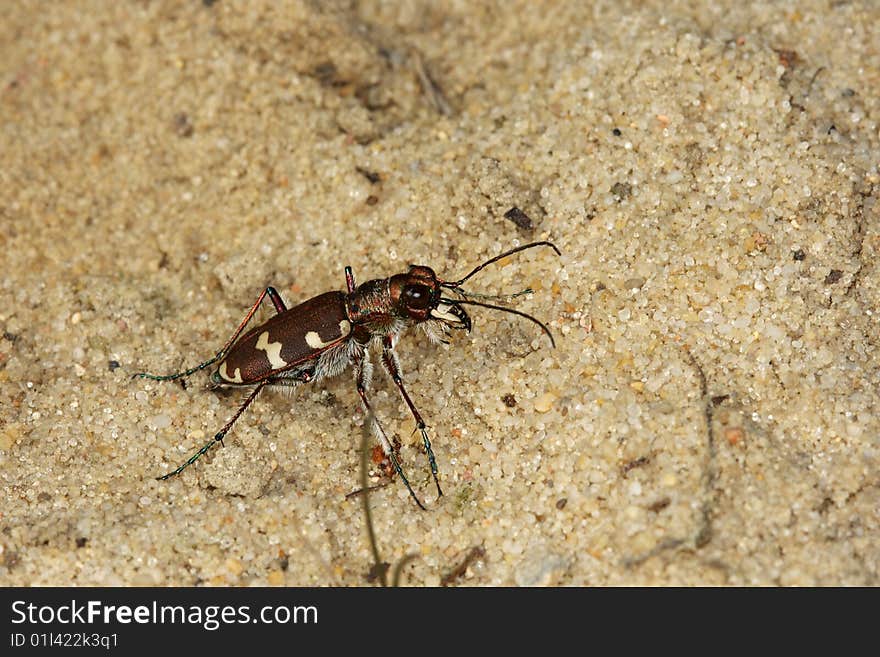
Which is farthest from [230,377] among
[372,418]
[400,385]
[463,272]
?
[463,272]

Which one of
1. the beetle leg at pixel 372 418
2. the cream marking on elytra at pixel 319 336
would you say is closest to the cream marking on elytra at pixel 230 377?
the cream marking on elytra at pixel 319 336

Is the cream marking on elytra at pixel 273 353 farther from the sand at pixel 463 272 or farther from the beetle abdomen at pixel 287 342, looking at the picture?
the sand at pixel 463 272

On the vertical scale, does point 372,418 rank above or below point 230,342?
below

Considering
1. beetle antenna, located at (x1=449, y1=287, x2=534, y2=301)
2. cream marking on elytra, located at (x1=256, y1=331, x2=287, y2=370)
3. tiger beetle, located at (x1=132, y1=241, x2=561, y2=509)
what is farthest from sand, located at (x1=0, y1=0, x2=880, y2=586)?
cream marking on elytra, located at (x1=256, y1=331, x2=287, y2=370)

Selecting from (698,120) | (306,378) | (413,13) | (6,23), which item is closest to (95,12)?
(6,23)

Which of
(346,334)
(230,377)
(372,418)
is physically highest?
(346,334)

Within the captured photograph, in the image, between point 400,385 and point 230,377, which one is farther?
point 230,377

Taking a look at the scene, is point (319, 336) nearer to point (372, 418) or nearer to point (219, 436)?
point (372, 418)

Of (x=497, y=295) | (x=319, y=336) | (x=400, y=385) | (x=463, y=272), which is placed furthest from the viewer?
(x=463, y=272)
